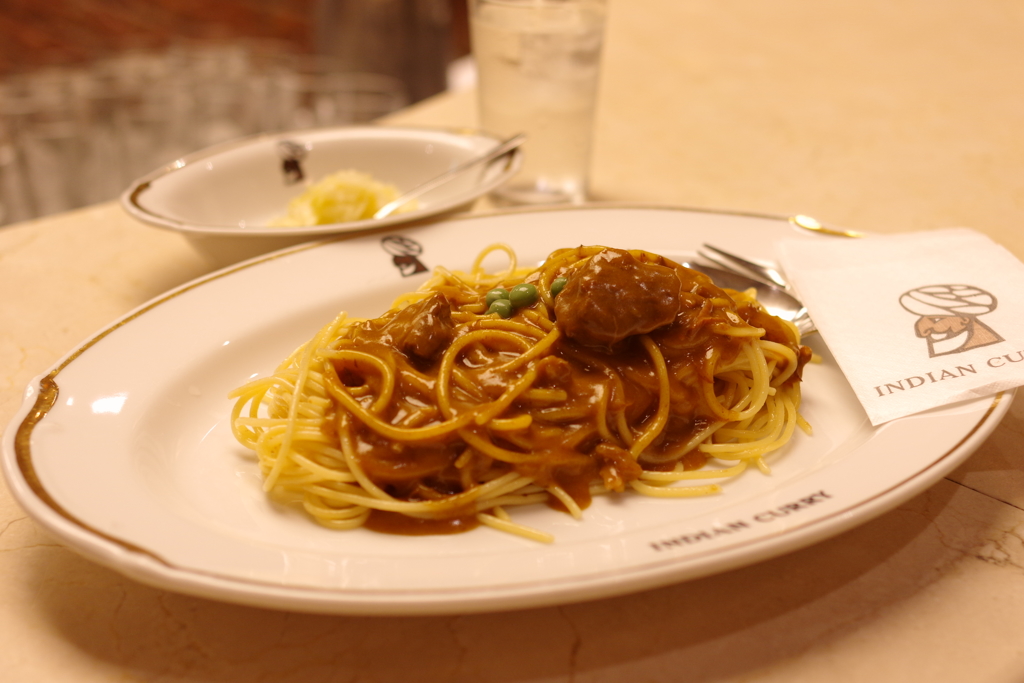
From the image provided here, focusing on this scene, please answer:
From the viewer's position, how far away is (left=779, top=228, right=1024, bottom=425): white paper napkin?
2197mm

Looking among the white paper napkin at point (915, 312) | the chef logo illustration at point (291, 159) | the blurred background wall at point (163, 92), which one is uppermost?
the white paper napkin at point (915, 312)

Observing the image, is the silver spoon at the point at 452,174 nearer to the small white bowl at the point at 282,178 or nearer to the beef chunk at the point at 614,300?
the small white bowl at the point at 282,178

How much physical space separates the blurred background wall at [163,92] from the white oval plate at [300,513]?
161 inches

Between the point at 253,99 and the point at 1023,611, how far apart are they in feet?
22.5

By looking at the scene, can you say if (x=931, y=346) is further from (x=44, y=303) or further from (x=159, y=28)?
(x=159, y=28)

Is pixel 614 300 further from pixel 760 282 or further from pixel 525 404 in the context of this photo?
pixel 760 282

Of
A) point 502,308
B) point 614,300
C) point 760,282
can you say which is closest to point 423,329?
point 502,308

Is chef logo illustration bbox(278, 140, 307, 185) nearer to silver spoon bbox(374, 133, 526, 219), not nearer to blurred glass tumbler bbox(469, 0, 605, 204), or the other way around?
silver spoon bbox(374, 133, 526, 219)

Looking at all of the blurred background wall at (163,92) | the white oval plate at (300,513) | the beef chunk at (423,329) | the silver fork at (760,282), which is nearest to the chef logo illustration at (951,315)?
the white oval plate at (300,513)

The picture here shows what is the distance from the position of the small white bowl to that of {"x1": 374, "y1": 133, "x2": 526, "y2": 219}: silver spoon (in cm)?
5

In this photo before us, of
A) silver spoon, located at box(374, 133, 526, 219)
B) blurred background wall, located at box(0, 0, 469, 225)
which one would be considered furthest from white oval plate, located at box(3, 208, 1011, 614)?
blurred background wall, located at box(0, 0, 469, 225)

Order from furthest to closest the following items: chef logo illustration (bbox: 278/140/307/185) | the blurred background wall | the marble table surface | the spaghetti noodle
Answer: the blurred background wall, chef logo illustration (bbox: 278/140/307/185), the spaghetti noodle, the marble table surface

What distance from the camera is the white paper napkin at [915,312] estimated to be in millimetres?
2197

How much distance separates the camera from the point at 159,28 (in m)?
11.7
